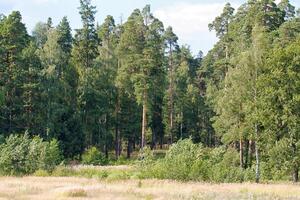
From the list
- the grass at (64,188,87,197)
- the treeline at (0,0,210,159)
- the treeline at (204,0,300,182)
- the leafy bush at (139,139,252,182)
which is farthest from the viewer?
the treeline at (0,0,210,159)

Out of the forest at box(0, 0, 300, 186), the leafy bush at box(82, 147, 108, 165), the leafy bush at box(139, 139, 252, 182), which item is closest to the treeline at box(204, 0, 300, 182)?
the forest at box(0, 0, 300, 186)

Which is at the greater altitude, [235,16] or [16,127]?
[235,16]

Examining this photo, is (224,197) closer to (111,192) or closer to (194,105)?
(111,192)

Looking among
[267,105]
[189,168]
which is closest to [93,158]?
[189,168]

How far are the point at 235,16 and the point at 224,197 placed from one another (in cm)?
4887

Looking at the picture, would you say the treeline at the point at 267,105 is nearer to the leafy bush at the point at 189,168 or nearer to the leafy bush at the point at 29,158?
the leafy bush at the point at 189,168

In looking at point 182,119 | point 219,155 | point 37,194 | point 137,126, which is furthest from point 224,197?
point 182,119

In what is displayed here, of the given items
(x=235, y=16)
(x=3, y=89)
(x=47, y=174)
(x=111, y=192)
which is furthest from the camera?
(x=235, y=16)

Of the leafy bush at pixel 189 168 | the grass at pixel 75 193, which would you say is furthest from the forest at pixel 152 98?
the grass at pixel 75 193

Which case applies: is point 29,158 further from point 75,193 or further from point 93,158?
point 75,193

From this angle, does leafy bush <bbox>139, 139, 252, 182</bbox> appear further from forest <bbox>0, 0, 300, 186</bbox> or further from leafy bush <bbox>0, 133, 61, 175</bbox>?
leafy bush <bbox>0, 133, 61, 175</bbox>

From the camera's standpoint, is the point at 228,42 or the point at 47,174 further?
the point at 228,42

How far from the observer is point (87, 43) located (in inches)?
2685

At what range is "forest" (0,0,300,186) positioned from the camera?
119 ft
